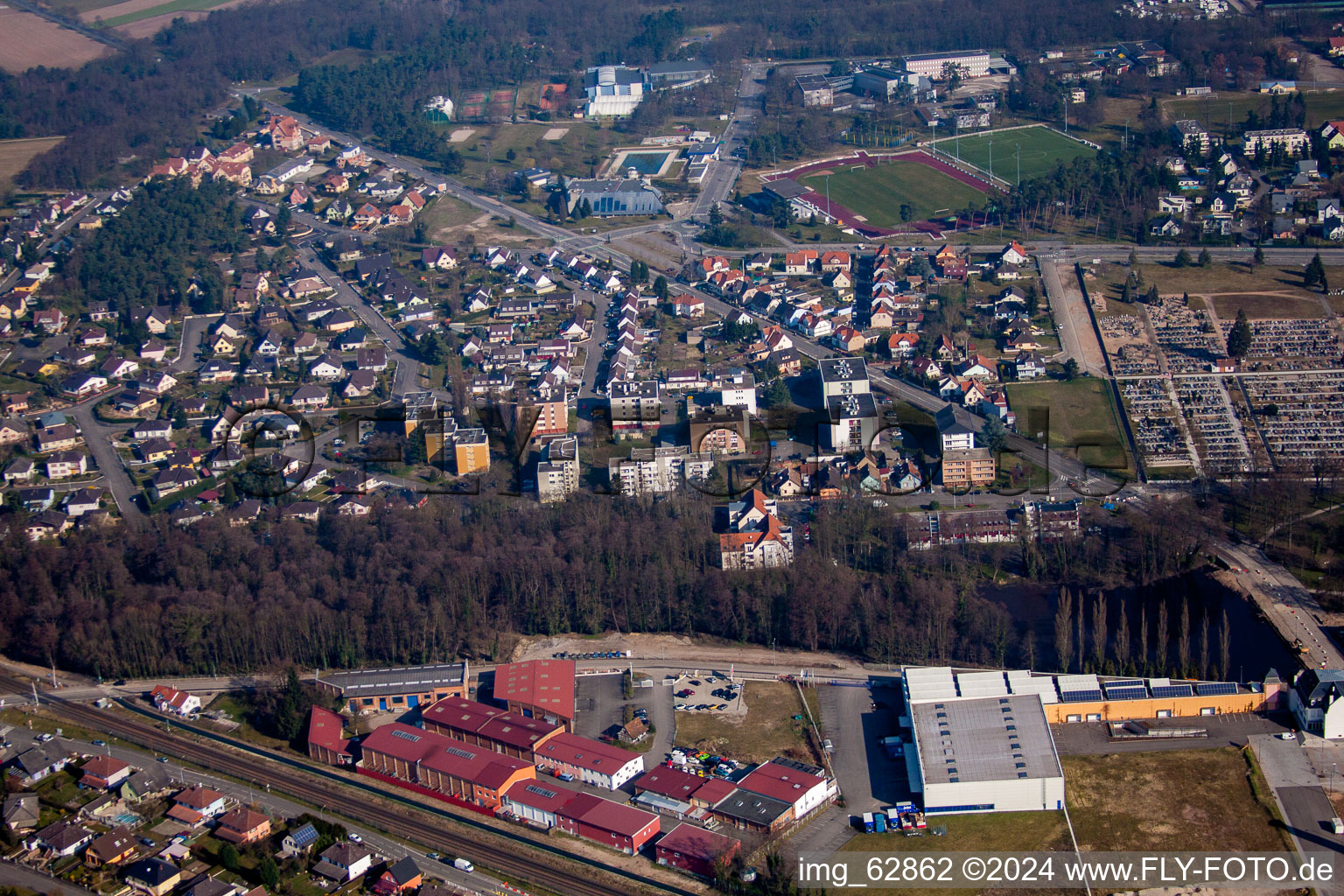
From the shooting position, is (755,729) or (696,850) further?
(755,729)

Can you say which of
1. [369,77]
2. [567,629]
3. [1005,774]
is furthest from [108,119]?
[1005,774]

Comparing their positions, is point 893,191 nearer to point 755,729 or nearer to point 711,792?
point 755,729

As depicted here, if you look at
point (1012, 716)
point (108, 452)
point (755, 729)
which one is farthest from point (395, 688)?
point (108, 452)

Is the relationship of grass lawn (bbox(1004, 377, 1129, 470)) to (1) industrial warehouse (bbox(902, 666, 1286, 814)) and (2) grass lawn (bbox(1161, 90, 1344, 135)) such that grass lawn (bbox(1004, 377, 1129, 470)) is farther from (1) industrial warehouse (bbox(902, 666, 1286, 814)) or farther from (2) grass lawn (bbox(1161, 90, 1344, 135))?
(2) grass lawn (bbox(1161, 90, 1344, 135))

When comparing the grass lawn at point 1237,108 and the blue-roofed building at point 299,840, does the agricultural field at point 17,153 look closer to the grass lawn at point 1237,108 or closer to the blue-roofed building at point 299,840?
the blue-roofed building at point 299,840

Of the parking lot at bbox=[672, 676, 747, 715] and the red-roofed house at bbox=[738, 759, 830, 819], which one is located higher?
the red-roofed house at bbox=[738, 759, 830, 819]

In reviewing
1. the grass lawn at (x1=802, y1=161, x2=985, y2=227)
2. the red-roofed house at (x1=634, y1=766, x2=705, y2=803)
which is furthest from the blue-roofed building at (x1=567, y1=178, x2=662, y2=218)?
the red-roofed house at (x1=634, y1=766, x2=705, y2=803)

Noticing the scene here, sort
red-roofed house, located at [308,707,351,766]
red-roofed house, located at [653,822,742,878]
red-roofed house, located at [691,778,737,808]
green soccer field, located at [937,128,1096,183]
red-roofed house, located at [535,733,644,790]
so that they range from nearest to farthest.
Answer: red-roofed house, located at [653,822,742,878] → red-roofed house, located at [691,778,737,808] → red-roofed house, located at [535,733,644,790] → red-roofed house, located at [308,707,351,766] → green soccer field, located at [937,128,1096,183]
